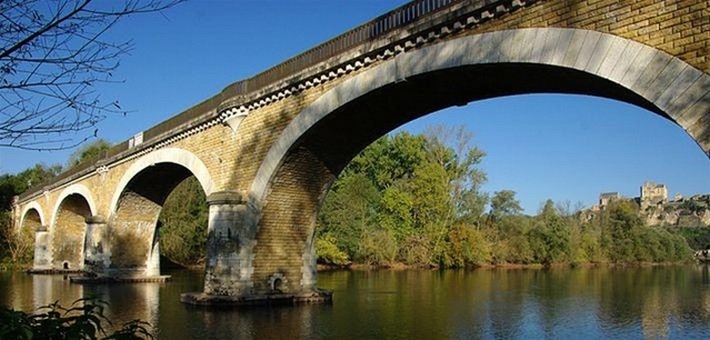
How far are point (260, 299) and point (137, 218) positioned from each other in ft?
39.9

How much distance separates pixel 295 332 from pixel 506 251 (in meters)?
32.2

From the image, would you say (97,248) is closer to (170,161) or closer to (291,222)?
(170,161)

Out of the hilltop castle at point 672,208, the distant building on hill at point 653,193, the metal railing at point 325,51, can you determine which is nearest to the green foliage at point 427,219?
the metal railing at point 325,51

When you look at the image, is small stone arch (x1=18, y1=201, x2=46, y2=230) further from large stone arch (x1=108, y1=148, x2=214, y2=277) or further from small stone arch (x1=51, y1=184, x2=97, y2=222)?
large stone arch (x1=108, y1=148, x2=214, y2=277)

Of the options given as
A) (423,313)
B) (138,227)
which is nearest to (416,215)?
(138,227)

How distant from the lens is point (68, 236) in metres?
33.2

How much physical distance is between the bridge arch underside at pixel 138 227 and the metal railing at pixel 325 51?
4.00 m

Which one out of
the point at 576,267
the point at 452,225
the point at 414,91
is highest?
the point at 414,91

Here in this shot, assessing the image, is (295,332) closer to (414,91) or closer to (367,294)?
(414,91)

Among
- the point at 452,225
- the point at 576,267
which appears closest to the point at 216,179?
the point at 452,225

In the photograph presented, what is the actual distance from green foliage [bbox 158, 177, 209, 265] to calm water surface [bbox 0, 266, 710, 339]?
12.3 meters

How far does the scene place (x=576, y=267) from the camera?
4359 centimetres

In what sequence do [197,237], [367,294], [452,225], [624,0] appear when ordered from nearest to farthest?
[624,0], [367,294], [197,237], [452,225]

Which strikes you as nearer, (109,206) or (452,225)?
(109,206)
